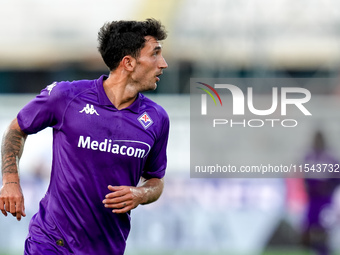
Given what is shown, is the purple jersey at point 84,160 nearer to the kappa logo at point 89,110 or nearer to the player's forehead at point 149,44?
the kappa logo at point 89,110

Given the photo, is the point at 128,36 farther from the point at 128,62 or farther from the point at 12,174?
the point at 12,174

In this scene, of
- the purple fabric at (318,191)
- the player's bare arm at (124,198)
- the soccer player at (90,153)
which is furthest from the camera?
the purple fabric at (318,191)

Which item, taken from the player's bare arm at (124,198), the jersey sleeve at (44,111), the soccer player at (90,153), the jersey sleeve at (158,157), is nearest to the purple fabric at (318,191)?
the jersey sleeve at (158,157)

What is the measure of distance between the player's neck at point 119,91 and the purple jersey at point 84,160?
6 cm

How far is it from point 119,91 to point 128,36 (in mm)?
425

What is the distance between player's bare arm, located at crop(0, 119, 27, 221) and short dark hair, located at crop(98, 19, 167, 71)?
2.98 feet

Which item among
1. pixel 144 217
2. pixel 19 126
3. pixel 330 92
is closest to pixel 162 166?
pixel 19 126

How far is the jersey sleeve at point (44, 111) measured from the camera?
208 inches

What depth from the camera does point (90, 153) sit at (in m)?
5.29

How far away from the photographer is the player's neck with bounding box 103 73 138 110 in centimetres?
546

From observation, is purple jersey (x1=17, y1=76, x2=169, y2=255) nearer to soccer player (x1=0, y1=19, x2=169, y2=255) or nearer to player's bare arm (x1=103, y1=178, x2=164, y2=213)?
soccer player (x1=0, y1=19, x2=169, y2=255)

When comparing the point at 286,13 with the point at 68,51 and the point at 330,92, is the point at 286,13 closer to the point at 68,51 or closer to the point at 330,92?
the point at 330,92

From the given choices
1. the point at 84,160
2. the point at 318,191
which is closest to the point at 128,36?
the point at 84,160

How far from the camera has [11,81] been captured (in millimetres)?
18172
